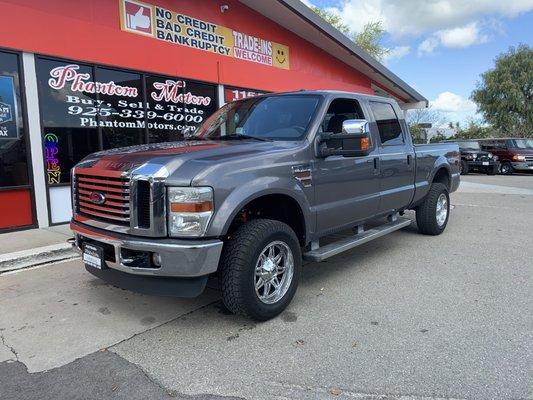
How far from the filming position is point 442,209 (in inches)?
294

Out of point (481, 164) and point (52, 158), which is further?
point (481, 164)

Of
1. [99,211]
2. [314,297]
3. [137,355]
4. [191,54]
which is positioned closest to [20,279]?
[99,211]

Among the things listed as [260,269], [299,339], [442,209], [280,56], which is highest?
[280,56]

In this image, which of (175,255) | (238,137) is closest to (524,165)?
(238,137)

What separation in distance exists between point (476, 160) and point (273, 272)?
21.2 m

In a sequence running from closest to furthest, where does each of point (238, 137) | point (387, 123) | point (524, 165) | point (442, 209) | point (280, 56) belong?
point (238, 137)
point (387, 123)
point (442, 209)
point (280, 56)
point (524, 165)

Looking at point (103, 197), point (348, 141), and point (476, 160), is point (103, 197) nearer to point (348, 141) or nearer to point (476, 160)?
point (348, 141)

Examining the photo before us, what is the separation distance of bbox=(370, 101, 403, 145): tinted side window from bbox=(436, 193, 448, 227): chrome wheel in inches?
65.2

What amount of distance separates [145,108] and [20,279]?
4.94 meters

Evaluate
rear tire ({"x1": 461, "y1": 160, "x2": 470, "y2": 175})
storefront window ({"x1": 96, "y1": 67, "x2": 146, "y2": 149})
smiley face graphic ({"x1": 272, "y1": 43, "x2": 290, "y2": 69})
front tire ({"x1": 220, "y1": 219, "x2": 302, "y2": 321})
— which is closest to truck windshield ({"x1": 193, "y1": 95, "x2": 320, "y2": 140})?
front tire ({"x1": 220, "y1": 219, "x2": 302, "y2": 321})

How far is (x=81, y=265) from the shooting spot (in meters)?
5.85

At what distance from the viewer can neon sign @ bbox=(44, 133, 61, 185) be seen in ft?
25.9

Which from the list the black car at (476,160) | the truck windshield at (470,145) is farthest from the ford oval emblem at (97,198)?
the truck windshield at (470,145)

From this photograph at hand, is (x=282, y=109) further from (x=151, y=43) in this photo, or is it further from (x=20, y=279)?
(x=151, y=43)
